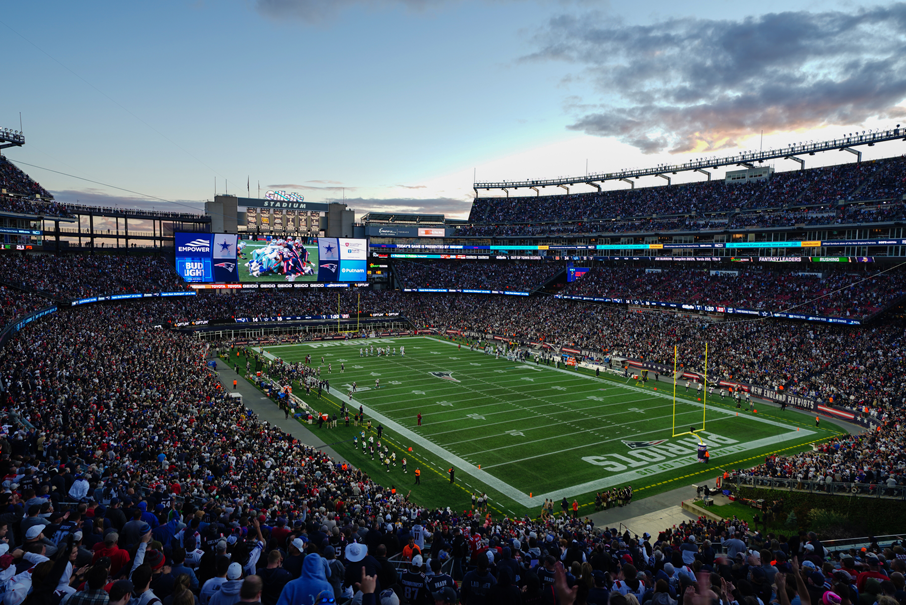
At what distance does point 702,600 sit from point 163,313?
60.0m

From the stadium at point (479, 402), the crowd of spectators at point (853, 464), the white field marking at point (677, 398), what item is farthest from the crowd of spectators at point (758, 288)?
the crowd of spectators at point (853, 464)

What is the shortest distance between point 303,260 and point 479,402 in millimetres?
42765

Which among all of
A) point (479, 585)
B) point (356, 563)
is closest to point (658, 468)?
point (479, 585)

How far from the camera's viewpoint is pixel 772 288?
4878 cm

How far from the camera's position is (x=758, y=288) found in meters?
49.7

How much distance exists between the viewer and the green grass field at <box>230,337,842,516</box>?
2212 cm

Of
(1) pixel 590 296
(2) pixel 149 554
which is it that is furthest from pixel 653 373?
(2) pixel 149 554

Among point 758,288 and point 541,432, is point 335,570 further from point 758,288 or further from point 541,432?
point 758,288

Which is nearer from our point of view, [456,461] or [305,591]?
[305,591]

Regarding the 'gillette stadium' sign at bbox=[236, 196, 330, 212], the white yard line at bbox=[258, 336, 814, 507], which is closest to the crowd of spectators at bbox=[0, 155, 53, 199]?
the 'gillette stadium' sign at bbox=[236, 196, 330, 212]

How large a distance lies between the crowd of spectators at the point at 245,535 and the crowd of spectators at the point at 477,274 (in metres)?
52.3

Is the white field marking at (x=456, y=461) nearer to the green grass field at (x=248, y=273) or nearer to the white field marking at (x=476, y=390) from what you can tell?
the white field marking at (x=476, y=390)

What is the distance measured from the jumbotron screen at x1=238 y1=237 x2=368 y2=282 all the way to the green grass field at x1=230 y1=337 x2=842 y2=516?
90.5 ft

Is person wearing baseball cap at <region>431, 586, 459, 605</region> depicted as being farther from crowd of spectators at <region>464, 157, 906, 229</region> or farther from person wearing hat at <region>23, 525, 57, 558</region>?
crowd of spectators at <region>464, 157, 906, 229</region>
